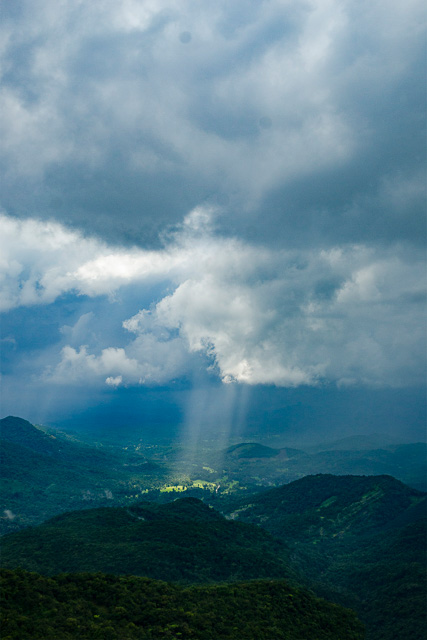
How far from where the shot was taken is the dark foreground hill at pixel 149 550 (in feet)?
389

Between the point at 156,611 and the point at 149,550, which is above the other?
the point at 156,611

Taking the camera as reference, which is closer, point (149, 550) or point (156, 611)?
point (156, 611)

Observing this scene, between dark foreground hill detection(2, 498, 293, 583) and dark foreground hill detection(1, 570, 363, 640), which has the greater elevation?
dark foreground hill detection(1, 570, 363, 640)

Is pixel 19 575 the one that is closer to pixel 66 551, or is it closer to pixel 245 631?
pixel 245 631

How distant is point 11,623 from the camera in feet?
176

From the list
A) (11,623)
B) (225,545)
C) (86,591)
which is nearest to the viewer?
(11,623)

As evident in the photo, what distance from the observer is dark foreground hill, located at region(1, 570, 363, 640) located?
60.4 meters

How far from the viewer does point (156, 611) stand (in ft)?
245

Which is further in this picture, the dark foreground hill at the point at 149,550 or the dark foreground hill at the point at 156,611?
the dark foreground hill at the point at 149,550

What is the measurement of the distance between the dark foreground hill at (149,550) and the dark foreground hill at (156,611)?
30811 millimetres

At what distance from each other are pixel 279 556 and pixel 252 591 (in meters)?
70.1

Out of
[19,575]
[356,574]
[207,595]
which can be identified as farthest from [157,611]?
[356,574]

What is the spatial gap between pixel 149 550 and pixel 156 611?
209ft

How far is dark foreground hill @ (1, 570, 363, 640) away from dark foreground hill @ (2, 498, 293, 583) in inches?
1213
